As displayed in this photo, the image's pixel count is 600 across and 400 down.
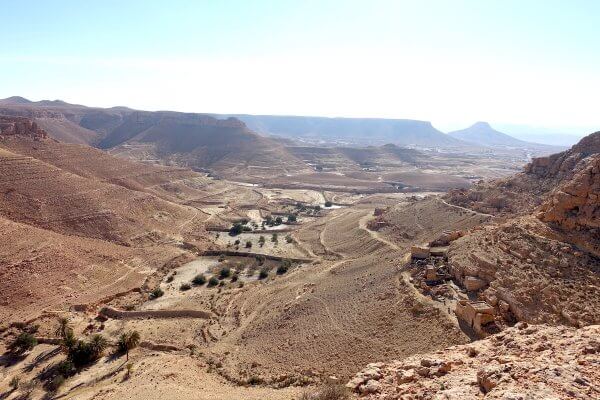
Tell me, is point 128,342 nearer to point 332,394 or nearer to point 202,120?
point 332,394

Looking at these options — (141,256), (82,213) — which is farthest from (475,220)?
(82,213)

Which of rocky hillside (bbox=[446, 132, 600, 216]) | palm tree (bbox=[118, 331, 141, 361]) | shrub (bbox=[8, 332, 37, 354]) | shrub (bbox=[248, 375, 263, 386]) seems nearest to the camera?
shrub (bbox=[248, 375, 263, 386])

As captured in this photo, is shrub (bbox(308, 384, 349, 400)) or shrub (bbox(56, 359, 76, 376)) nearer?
shrub (bbox(308, 384, 349, 400))

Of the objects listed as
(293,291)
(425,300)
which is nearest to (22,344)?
(293,291)

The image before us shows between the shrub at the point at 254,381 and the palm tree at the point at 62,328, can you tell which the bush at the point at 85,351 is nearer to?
the palm tree at the point at 62,328

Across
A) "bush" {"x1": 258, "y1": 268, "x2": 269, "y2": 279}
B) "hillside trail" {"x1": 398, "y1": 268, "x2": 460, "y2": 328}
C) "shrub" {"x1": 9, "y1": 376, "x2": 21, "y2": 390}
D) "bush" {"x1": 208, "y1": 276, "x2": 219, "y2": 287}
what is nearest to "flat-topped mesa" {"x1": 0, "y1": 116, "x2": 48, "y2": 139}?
"bush" {"x1": 208, "y1": 276, "x2": 219, "y2": 287}

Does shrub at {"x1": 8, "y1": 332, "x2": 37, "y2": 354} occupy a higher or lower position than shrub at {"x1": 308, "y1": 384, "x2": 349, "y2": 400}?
lower

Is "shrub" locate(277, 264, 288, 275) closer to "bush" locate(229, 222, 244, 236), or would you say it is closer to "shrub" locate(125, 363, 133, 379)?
"bush" locate(229, 222, 244, 236)

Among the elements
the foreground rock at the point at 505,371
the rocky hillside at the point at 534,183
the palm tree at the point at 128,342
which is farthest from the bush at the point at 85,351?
the rocky hillside at the point at 534,183
